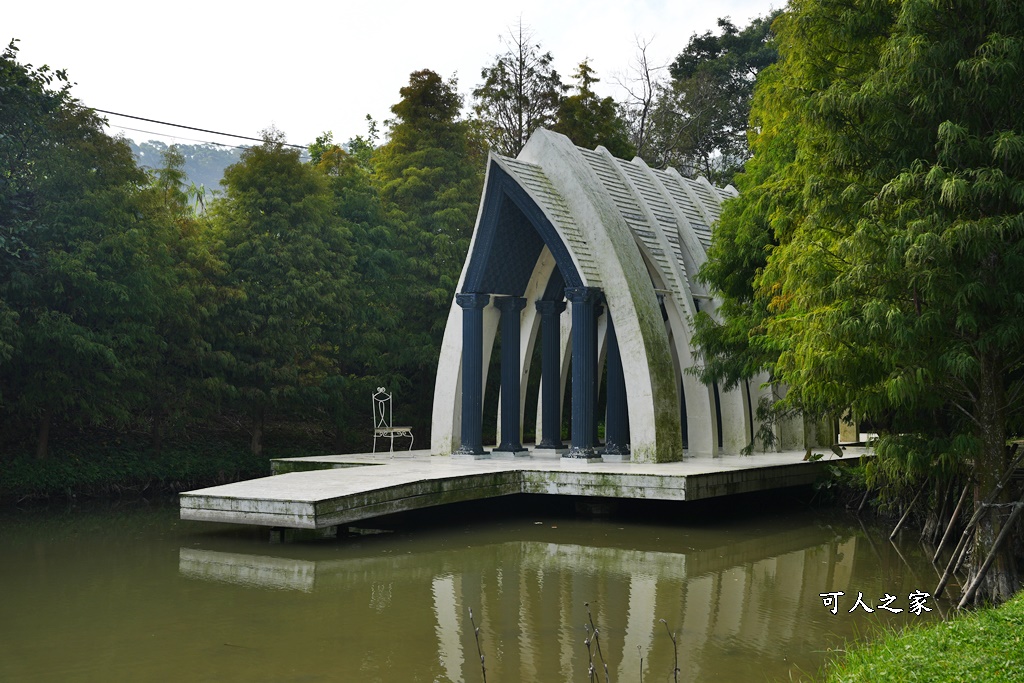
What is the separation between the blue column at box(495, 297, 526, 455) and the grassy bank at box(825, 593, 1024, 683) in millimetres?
11641

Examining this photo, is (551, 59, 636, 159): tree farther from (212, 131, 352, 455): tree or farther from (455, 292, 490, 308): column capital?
(455, 292, 490, 308): column capital

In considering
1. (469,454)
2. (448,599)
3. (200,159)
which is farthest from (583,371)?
(200,159)

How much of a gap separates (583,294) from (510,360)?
237 cm

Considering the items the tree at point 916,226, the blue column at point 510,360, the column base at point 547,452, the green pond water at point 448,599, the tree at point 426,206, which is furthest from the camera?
the tree at point 426,206

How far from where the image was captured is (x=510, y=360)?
58.4ft

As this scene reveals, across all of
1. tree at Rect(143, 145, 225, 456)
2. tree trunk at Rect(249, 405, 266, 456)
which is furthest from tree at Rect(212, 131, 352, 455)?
tree at Rect(143, 145, 225, 456)

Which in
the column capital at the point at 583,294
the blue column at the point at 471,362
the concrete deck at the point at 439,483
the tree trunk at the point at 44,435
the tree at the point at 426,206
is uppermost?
the tree at the point at 426,206

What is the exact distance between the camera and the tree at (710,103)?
1443 inches

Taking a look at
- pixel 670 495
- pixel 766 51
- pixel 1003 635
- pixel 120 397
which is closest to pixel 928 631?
pixel 1003 635

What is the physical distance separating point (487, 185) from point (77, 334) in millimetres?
7082

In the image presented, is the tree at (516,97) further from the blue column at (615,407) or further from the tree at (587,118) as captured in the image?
the blue column at (615,407)

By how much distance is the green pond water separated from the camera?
6699mm

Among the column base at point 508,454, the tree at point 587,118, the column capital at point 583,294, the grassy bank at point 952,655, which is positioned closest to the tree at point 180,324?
the column base at point 508,454

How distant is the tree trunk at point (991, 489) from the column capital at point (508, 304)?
32.8ft
